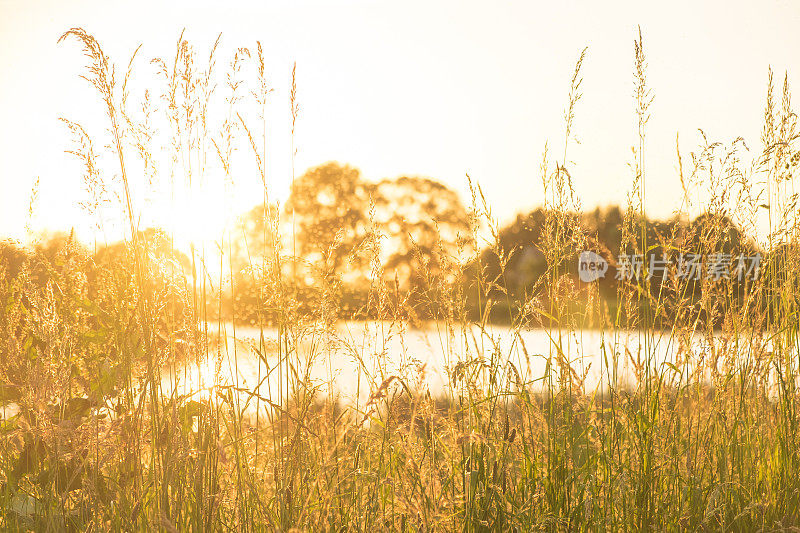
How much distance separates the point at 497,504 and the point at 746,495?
3.05 feet

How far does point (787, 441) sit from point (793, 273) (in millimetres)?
759

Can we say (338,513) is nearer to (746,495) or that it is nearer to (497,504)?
(497,504)

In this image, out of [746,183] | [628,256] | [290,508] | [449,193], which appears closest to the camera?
[290,508]

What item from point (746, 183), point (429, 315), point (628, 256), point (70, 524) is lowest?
point (70, 524)

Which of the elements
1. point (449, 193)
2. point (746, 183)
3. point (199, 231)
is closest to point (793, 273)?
point (746, 183)

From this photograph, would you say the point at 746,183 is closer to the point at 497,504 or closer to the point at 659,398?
the point at 659,398

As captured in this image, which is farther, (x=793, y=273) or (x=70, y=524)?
(x=793, y=273)

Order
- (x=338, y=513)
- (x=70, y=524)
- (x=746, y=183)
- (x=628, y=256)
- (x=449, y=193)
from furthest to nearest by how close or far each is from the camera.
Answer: (x=449, y=193), (x=746, y=183), (x=628, y=256), (x=70, y=524), (x=338, y=513)

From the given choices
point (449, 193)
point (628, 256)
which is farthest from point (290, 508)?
point (449, 193)

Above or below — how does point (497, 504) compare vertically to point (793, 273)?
below

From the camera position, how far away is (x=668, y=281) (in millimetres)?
2271

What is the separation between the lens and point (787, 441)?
7.58 ft

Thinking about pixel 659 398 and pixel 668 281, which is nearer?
pixel 659 398

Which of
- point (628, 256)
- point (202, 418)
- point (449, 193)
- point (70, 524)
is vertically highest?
point (449, 193)
